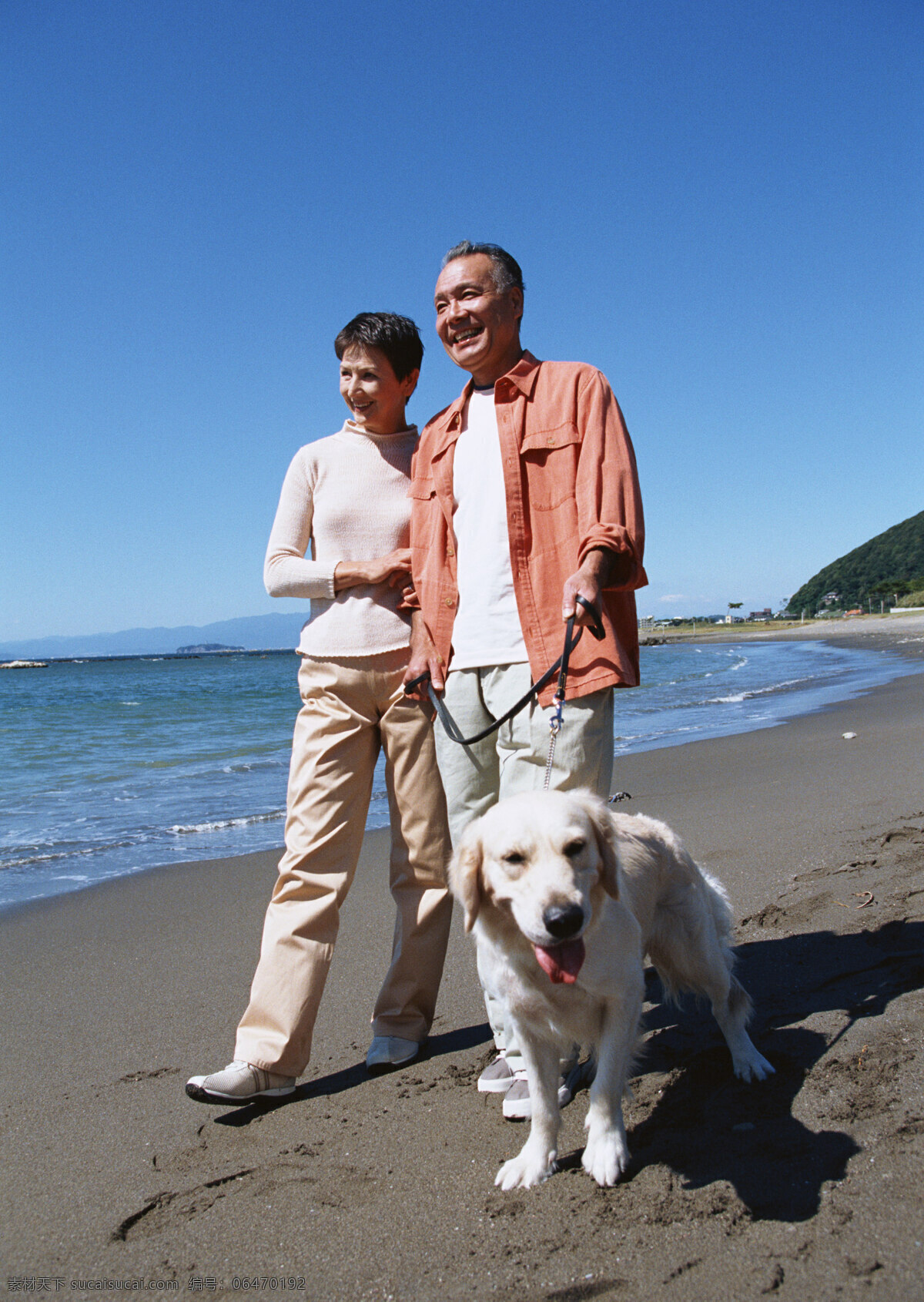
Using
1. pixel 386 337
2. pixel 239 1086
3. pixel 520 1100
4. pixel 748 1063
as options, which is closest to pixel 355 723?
pixel 239 1086

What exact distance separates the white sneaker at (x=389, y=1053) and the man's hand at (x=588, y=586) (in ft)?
5.52

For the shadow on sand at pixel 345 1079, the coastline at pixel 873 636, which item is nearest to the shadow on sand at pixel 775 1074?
the shadow on sand at pixel 345 1079

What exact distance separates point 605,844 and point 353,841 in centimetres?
119

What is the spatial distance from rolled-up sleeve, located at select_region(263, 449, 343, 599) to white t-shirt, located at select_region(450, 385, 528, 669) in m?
0.58

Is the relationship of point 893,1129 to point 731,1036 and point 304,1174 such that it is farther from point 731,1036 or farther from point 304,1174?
point 304,1174

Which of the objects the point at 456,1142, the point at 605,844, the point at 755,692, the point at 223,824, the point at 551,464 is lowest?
the point at 755,692

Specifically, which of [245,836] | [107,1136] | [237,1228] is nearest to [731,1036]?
[237,1228]

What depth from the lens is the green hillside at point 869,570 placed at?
124m

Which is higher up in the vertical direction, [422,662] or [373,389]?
[373,389]

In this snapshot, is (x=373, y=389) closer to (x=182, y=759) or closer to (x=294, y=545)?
(x=294, y=545)

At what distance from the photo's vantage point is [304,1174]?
7.78ft

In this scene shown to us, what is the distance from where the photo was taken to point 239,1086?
2.75m

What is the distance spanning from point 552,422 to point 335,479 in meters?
0.96

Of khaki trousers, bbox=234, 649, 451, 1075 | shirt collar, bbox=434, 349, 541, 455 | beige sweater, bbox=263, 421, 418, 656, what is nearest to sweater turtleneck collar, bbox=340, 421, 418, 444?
beige sweater, bbox=263, 421, 418, 656
